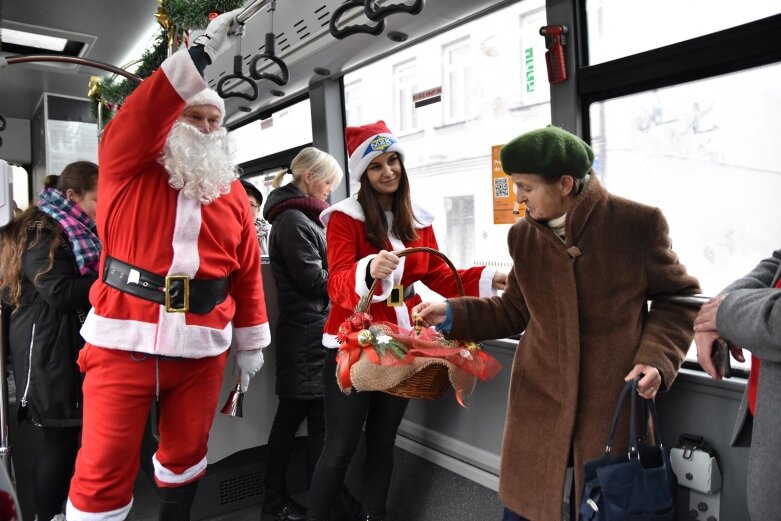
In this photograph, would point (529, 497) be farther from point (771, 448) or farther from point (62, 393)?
point (62, 393)

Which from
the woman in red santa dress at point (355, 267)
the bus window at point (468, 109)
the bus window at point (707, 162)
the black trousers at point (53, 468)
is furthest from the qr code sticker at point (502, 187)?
the black trousers at point (53, 468)

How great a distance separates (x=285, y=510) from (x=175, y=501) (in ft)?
2.21

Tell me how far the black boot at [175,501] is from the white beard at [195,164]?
1.01 m

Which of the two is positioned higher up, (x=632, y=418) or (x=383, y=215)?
(x=383, y=215)

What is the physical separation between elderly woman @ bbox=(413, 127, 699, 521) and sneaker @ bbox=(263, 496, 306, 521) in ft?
4.38

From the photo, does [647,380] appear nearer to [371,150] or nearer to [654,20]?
[371,150]

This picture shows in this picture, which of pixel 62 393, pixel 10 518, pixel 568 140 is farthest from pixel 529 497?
pixel 62 393

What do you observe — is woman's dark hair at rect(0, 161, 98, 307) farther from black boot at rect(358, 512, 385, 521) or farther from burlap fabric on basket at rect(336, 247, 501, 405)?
black boot at rect(358, 512, 385, 521)

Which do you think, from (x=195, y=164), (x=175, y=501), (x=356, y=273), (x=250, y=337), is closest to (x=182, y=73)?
(x=195, y=164)

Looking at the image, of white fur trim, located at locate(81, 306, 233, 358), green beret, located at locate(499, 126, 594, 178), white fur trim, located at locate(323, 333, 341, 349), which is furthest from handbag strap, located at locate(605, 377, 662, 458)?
white fur trim, located at locate(81, 306, 233, 358)

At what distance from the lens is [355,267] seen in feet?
6.51

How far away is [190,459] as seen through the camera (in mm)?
2023

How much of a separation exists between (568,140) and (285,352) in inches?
64.0

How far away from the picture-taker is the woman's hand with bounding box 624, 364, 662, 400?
4.37 feet
